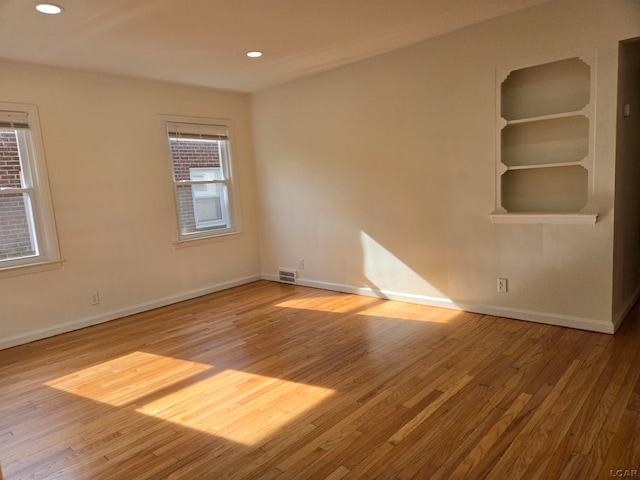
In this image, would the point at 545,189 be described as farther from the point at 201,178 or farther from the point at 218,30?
the point at 201,178

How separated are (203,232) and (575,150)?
4025 mm

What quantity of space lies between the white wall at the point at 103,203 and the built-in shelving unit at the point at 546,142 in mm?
3429

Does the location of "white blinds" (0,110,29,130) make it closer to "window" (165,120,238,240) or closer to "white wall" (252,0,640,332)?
"window" (165,120,238,240)

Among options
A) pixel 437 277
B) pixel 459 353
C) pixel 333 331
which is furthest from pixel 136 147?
pixel 459 353

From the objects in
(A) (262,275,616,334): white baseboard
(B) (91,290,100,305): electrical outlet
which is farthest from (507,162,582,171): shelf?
(B) (91,290,100,305): electrical outlet

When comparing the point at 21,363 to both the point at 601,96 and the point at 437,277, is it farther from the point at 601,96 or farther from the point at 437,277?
the point at 601,96

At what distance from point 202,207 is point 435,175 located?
2897mm

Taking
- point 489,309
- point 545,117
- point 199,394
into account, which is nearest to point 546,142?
point 545,117

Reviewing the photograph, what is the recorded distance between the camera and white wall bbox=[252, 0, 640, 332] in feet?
10.3

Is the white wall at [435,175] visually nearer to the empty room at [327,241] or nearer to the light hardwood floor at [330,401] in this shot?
the empty room at [327,241]

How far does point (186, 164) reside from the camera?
506 cm

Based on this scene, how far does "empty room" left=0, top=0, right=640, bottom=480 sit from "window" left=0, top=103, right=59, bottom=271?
0.02 m

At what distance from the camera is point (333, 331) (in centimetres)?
365

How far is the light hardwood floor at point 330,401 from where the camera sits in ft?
6.35
